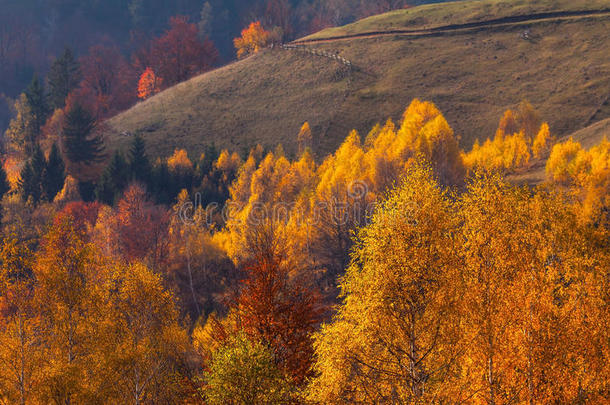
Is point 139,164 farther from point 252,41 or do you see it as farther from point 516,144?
point 252,41

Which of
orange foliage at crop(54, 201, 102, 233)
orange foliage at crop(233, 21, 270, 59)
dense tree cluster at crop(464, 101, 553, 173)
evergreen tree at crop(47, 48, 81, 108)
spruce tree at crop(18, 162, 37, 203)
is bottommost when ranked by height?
orange foliage at crop(54, 201, 102, 233)

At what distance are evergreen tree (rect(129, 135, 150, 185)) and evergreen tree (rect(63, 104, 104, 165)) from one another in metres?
13.7

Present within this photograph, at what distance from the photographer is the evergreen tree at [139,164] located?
99.2 meters

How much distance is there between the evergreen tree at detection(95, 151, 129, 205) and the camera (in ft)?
316

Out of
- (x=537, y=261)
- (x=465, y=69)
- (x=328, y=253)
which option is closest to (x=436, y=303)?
(x=537, y=261)

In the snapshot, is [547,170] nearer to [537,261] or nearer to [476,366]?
[537,261]

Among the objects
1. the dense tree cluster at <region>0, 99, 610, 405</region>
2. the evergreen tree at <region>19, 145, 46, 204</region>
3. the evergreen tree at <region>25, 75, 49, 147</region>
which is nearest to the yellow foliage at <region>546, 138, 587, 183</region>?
the dense tree cluster at <region>0, 99, 610, 405</region>

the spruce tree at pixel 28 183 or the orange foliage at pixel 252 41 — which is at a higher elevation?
the orange foliage at pixel 252 41

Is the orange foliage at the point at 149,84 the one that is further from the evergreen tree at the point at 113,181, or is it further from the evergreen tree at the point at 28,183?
the evergreen tree at the point at 28,183

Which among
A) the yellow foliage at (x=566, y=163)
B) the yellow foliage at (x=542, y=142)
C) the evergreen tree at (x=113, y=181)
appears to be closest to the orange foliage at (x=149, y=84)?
the evergreen tree at (x=113, y=181)

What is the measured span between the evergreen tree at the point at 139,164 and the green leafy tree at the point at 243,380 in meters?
81.9

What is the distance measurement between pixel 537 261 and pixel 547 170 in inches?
2099

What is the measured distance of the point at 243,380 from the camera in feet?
71.6

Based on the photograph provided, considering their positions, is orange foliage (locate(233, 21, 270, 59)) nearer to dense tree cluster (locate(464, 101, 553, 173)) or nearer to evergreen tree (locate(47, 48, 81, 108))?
evergreen tree (locate(47, 48, 81, 108))
